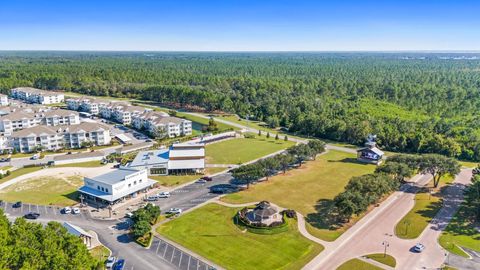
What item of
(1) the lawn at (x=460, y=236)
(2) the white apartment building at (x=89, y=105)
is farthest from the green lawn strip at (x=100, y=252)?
(2) the white apartment building at (x=89, y=105)

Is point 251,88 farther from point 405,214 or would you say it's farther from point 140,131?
point 405,214

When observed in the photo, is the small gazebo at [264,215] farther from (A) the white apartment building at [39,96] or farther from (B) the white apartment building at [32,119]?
(A) the white apartment building at [39,96]

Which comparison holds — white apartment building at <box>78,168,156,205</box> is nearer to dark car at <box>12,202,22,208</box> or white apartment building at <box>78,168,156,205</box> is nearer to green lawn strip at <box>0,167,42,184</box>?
dark car at <box>12,202,22,208</box>

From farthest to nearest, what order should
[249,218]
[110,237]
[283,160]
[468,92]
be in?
[468,92] < [283,160] < [249,218] < [110,237]

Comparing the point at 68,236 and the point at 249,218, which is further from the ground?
the point at 68,236

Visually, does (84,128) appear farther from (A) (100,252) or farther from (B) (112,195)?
(A) (100,252)

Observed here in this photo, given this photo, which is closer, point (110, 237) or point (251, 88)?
point (110, 237)

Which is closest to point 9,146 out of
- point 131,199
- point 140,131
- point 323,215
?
point 140,131
